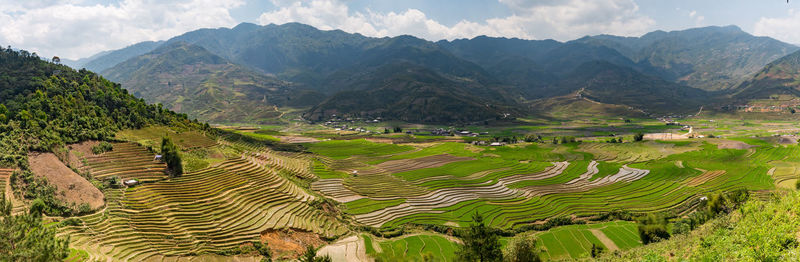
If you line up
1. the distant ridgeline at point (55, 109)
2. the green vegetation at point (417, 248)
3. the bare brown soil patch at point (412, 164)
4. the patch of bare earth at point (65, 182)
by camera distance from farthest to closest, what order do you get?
the bare brown soil patch at point (412, 164), the distant ridgeline at point (55, 109), the green vegetation at point (417, 248), the patch of bare earth at point (65, 182)

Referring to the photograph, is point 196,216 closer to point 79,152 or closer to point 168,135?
point 79,152

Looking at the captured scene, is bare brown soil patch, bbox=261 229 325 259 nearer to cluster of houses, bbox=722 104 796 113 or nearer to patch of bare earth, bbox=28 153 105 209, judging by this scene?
patch of bare earth, bbox=28 153 105 209

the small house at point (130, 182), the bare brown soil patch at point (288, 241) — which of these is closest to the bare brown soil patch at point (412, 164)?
the bare brown soil patch at point (288, 241)

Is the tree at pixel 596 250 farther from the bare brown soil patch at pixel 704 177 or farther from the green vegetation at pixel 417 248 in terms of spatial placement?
the bare brown soil patch at pixel 704 177

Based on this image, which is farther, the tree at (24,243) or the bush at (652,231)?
the bush at (652,231)

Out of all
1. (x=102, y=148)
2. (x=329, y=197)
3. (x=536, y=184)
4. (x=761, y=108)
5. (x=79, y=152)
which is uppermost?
(x=102, y=148)

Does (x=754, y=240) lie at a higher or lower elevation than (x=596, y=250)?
higher

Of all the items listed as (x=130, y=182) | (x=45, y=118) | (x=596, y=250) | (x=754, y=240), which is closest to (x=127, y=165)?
(x=130, y=182)

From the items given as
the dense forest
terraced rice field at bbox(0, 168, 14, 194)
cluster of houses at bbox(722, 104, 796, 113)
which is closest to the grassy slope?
the dense forest
